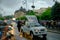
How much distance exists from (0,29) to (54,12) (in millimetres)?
38436

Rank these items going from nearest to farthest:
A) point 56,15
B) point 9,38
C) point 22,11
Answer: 1. point 9,38
2. point 56,15
3. point 22,11

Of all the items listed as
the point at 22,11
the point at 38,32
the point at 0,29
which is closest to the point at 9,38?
the point at 0,29

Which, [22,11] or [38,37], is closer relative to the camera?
[38,37]

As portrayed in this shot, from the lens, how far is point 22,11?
194 metres

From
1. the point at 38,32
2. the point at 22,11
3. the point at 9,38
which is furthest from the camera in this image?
the point at 22,11

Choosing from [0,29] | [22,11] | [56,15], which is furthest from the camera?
[22,11]

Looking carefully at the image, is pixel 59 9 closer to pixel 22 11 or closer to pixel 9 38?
pixel 9 38

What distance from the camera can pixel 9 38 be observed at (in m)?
A: 12.0

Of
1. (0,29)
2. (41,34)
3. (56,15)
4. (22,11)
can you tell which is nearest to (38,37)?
(41,34)

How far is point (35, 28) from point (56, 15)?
29.0 metres

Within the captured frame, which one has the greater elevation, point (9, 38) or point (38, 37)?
point (9, 38)

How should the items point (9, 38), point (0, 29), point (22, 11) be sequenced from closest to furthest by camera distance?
1. point (9, 38)
2. point (0, 29)
3. point (22, 11)

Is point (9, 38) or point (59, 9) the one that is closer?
point (9, 38)

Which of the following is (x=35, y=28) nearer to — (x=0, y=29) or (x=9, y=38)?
(x=0, y=29)
